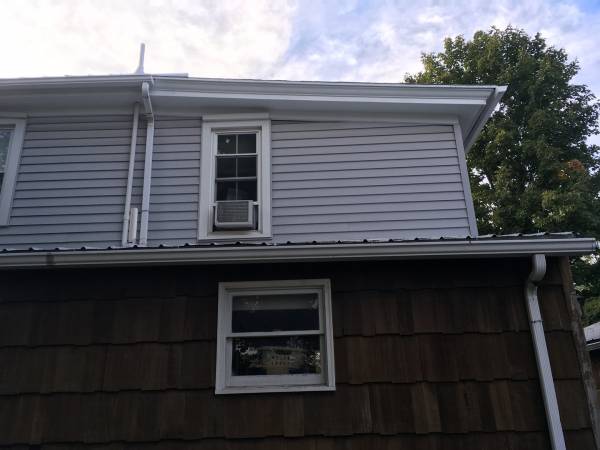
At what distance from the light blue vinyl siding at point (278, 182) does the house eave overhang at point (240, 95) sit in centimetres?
24

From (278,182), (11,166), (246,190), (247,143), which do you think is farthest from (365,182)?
(11,166)

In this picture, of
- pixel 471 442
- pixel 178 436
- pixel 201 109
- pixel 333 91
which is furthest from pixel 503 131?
pixel 178 436

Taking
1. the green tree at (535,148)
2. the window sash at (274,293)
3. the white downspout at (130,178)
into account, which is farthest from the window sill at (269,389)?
the green tree at (535,148)

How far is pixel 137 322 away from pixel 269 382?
44.6 inches

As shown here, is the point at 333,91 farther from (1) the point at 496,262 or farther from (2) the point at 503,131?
(2) the point at 503,131

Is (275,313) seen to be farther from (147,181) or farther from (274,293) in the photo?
(147,181)

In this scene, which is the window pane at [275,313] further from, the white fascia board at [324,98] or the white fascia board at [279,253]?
the white fascia board at [324,98]

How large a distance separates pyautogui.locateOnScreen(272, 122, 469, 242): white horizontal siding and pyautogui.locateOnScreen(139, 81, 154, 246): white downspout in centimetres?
162

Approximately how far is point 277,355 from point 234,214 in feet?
8.47

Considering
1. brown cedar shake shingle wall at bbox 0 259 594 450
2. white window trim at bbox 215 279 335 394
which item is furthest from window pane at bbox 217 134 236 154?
white window trim at bbox 215 279 335 394

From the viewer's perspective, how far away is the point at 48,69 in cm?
754

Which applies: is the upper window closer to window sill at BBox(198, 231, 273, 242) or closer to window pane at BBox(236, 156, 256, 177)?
window pane at BBox(236, 156, 256, 177)

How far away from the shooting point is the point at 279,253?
12.0 ft

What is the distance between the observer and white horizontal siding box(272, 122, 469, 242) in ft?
19.8
